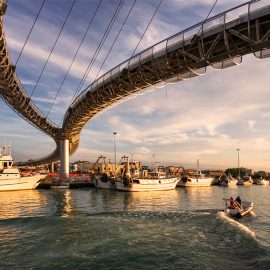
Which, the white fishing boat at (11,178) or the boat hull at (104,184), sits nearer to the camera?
the white fishing boat at (11,178)

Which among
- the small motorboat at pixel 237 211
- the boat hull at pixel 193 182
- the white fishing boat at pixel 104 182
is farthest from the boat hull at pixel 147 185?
the small motorboat at pixel 237 211

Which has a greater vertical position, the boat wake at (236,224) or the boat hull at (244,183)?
the boat wake at (236,224)

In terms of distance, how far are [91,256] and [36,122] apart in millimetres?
64727

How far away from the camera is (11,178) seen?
2798 inches

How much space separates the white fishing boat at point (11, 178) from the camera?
230 ft

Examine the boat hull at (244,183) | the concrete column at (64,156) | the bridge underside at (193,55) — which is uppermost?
the bridge underside at (193,55)

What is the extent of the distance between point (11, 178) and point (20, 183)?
2.30 meters

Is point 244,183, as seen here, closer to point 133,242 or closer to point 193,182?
point 193,182

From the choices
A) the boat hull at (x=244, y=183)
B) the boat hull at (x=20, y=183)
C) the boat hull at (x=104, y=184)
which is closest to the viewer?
the boat hull at (x=20, y=183)

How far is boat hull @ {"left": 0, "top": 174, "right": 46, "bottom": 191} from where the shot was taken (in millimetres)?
69875

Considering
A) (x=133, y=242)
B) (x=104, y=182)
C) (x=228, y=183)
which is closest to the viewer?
(x=133, y=242)

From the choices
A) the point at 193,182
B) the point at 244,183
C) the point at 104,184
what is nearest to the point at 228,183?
the point at 244,183

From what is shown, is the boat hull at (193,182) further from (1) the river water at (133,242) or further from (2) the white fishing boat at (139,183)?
(1) the river water at (133,242)

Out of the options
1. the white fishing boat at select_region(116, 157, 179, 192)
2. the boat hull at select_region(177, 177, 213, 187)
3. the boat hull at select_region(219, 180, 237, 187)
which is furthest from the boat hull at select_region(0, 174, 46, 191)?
the boat hull at select_region(219, 180, 237, 187)
